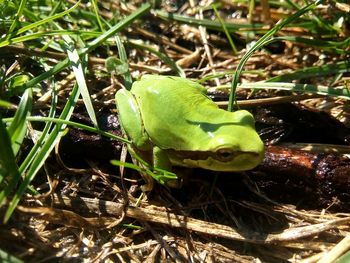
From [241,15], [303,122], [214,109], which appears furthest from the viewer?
[241,15]

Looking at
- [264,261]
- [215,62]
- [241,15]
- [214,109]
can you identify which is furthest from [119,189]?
[241,15]

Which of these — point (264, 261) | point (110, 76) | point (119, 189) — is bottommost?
point (264, 261)

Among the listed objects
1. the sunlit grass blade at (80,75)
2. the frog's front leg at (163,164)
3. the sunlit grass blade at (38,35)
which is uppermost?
the sunlit grass blade at (38,35)

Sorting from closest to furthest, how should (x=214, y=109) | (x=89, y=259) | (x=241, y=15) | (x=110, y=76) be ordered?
(x=89, y=259) < (x=214, y=109) < (x=110, y=76) < (x=241, y=15)

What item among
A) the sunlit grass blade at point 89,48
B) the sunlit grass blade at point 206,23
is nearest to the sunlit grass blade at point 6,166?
the sunlit grass blade at point 89,48

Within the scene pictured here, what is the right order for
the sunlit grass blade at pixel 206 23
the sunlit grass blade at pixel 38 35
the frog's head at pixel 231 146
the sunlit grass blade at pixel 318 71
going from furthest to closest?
the sunlit grass blade at pixel 206 23 < the sunlit grass blade at pixel 318 71 < the sunlit grass blade at pixel 38 35 < the frog's head at pixel 231 146

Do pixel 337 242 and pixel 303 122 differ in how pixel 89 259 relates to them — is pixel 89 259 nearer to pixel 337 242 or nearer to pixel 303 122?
pixel 337 242

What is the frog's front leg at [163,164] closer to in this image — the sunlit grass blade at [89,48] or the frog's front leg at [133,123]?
the frog's front leg at [133,123]

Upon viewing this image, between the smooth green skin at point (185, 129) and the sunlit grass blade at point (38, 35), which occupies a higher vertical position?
the sunlit grass blade at point (38, 35)

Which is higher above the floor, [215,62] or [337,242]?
[215,62]
